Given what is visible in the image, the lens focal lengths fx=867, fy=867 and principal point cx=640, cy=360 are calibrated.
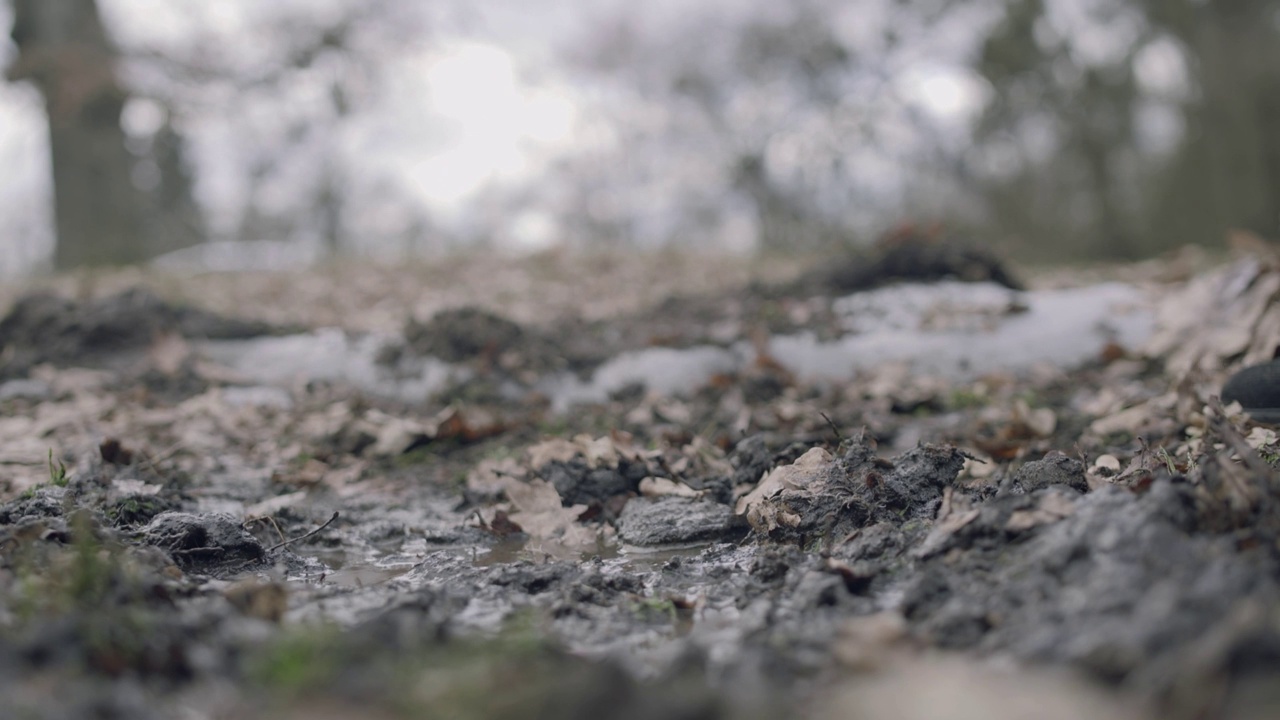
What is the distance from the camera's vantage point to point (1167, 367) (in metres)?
4.18

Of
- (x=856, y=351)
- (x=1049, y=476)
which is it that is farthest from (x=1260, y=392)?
(x=856, y=351)

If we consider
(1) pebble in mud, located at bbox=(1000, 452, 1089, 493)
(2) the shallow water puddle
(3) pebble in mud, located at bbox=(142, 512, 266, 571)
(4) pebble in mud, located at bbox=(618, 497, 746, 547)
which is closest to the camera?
(1) pebble in mud, located at bbox=(1000, 452, 1089, 493)

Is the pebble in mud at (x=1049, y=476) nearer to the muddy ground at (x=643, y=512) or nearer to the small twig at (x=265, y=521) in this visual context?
the muddy ground at (x=643, y=512)

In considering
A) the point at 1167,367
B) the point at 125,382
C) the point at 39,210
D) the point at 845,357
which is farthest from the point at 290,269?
the point at 39,210

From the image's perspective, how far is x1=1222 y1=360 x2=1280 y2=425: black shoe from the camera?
294cm

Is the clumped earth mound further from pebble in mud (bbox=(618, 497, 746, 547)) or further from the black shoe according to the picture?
the black shoe

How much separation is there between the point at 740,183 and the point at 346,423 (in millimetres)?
15333

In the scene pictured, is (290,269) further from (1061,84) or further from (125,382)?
(1061,84)

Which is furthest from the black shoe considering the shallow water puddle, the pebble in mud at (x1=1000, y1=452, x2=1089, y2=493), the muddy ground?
the shallow water puddle

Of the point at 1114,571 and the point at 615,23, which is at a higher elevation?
the point at 615,23

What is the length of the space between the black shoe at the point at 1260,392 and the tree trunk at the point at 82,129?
1021cm

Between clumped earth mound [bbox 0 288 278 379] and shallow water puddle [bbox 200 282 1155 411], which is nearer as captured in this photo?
shallow water puddle [bbox 200 282 1155 411]

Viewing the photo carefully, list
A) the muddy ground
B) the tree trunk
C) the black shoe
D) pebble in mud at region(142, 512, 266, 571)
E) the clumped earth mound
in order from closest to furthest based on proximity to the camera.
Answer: the muddy ground
pebble in mud at region(142, 512, 266, 571)
the black shoe
the clumped earth mound
the tree trunk

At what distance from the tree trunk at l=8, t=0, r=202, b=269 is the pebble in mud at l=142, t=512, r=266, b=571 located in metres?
8.44
